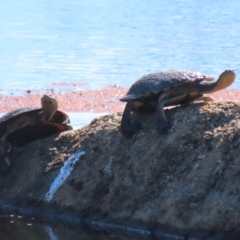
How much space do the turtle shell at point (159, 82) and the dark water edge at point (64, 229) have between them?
5.04ft

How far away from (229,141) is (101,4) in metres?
56.3

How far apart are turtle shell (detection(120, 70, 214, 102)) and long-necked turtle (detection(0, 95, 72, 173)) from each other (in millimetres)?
1826

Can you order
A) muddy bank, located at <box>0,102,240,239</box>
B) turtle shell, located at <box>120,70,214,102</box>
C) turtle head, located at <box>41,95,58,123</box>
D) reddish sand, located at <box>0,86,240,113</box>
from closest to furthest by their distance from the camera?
muddy bank, located at <box>0,102,240,239</box> < turtle shell, located at <box>120,70,214,102</box> < turtle head, located at <box>41,95,58,123</box> < reddish sand, located at <box>0,86,240,113</box>

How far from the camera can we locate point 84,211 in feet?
37.0

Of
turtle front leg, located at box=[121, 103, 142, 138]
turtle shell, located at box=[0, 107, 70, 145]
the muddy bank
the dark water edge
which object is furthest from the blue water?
turtle front leg, located at box=[121, 103, 142, 138]

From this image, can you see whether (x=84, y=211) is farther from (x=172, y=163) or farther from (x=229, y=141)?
(x=229, y=141)

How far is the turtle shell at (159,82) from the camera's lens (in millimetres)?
10930

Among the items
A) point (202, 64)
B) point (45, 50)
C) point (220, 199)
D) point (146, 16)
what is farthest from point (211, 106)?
point (146, 16)

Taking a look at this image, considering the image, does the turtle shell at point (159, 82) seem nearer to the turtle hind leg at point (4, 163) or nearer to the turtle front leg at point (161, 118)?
the turtle front leg at point (161, 118)

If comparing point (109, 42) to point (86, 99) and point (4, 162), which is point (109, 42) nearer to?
point (86, 99)

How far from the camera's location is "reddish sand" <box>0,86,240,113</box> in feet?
73.4

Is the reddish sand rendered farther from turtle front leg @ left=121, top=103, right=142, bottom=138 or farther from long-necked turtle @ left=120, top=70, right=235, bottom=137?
long-necked turtle @ left=120, top=70, right=235, bottom=137


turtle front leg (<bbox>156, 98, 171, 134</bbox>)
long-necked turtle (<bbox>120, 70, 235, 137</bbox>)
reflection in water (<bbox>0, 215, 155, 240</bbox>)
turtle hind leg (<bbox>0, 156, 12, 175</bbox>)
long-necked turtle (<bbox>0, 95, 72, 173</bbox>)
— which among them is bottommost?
reflection in water (<bbox>0, 215, 155, 240</bbox>)

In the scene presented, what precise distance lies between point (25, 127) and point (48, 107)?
47 centimetres
